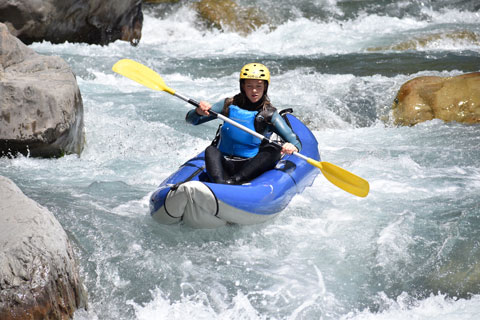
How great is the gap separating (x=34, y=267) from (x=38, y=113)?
263cm

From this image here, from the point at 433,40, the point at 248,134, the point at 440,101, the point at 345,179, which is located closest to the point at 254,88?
the point at 248,134

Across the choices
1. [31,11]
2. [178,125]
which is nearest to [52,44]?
[31,11]

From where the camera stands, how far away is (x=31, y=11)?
870cm

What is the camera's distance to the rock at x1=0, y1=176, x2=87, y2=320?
2.53 m

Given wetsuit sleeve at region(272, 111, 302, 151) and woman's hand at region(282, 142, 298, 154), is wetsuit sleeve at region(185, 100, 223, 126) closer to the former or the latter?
wetsuit sleeve at region(272, 111, 302, 151)

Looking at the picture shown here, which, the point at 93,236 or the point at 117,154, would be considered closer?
the point at 93,236

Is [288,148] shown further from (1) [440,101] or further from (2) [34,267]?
(1) [440,101]

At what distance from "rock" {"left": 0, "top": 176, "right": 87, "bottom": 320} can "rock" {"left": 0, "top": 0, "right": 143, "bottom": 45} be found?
21.1ft

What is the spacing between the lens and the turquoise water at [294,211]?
127 inches

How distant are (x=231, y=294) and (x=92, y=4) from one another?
7528mm

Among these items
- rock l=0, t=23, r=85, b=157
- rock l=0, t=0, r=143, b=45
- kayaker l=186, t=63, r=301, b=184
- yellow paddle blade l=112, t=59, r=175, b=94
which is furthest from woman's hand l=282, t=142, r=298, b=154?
rock l=0, t=0, r=143, b=45

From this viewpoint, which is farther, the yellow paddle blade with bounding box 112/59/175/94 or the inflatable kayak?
the yellow paddle blade with bounding box 112/59/175/94

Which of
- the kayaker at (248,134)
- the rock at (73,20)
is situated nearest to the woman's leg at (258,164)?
the kayaker at (248,134)

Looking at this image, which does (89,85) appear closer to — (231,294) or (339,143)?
(339,143)
